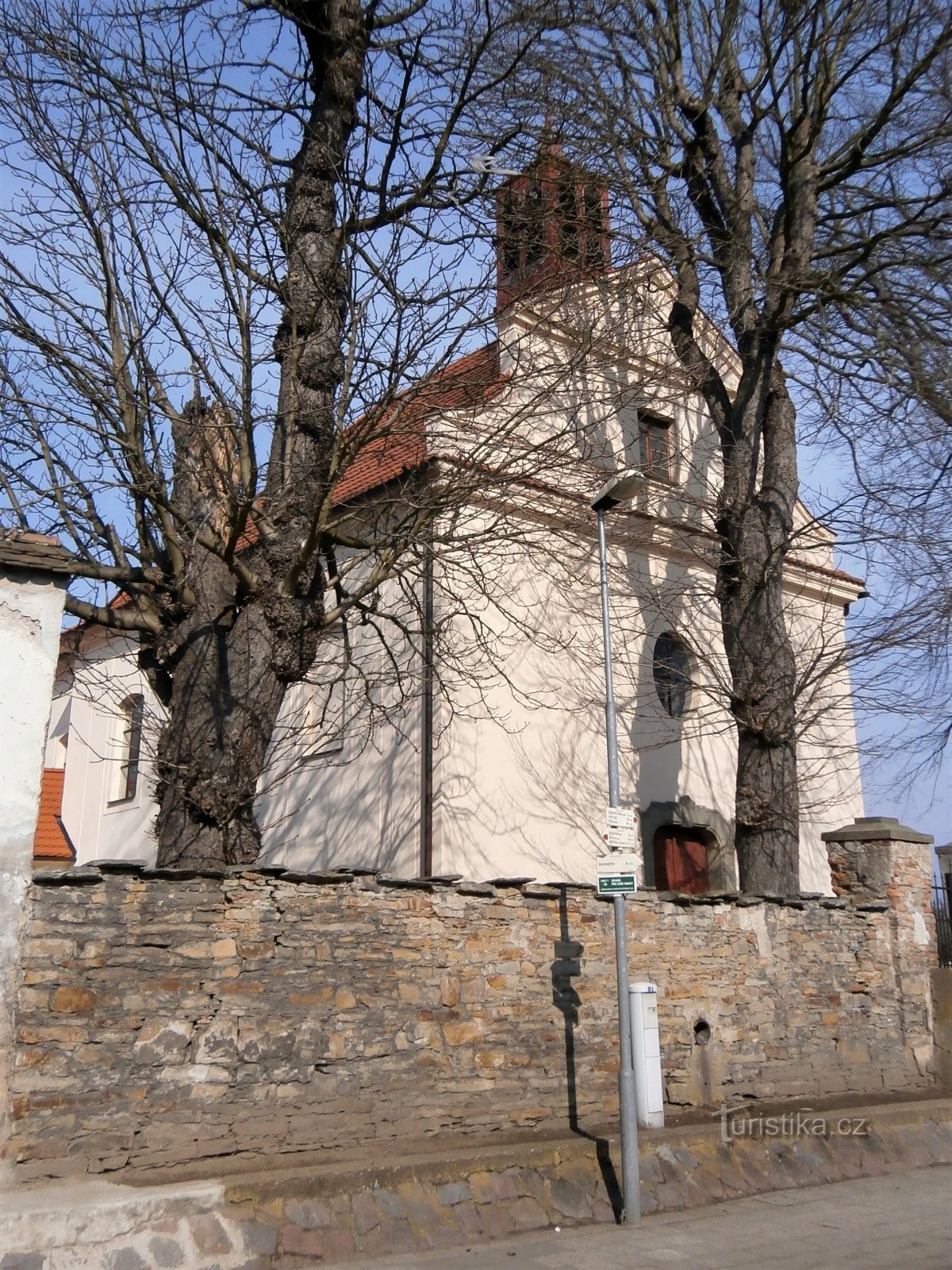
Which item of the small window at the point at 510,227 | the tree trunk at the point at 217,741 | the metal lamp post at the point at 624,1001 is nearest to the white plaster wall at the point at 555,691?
the small window at the point at 510,227

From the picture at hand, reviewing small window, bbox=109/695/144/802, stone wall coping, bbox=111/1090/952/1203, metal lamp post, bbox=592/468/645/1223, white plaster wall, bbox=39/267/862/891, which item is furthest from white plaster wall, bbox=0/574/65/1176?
small window, bbox=109/695/144/802

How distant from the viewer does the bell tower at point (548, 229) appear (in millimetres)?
9359

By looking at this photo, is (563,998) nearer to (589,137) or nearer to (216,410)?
(216,410)

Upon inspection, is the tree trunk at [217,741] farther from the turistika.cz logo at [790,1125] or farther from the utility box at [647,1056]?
the turistika.cz logo at [790,1125]

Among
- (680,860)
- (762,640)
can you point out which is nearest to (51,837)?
(680,860)

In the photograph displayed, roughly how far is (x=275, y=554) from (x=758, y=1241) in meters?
5.55

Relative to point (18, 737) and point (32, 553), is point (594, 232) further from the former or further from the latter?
point (18, 737)

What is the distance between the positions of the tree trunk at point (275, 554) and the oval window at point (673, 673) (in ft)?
22.5

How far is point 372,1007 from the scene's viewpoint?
23.5 feet

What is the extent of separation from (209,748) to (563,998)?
10.6 ft

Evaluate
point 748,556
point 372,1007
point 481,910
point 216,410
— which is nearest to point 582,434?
point 748,556

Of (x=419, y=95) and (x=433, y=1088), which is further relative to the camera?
(x=419, y=95)

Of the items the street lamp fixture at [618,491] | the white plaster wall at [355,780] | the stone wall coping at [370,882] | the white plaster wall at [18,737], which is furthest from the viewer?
the white plaster wall at [355,780]

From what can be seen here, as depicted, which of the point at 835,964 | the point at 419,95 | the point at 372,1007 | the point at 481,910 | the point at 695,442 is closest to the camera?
the point at 372,1007
